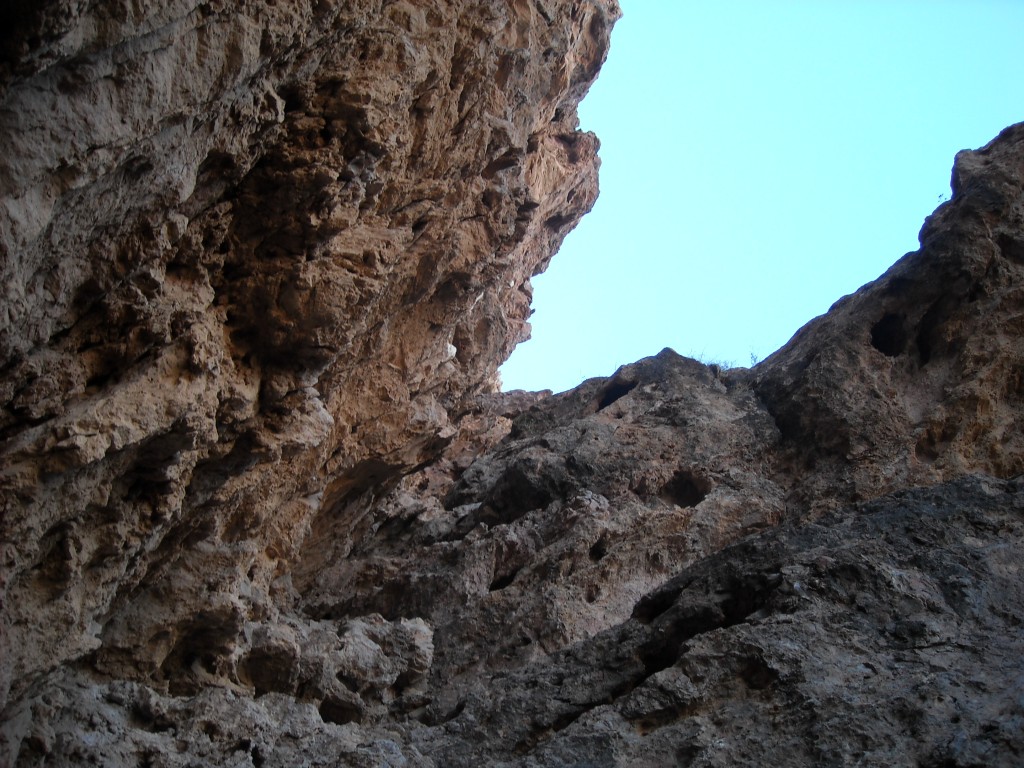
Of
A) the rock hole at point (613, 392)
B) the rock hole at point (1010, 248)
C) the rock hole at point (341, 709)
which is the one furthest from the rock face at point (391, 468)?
the rock hole at point (613, 392)

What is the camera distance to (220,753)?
25.9ft

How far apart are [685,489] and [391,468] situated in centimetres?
450

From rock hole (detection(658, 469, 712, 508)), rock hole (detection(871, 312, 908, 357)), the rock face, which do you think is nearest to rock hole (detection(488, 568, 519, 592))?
the rock face

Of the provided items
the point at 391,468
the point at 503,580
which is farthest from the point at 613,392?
the point at 391,468

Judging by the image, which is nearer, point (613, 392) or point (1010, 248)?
point (1010, 248)

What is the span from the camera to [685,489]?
14773 mm

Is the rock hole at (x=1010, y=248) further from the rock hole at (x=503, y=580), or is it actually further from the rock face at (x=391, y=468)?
the rock hole at (x=503, y=580)

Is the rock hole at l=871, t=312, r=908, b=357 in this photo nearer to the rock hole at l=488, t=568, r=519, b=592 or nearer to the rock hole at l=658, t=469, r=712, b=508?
the rock hole at l=658, t=469, r=712, b=508

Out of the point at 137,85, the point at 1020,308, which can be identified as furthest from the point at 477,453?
the point at 137,85

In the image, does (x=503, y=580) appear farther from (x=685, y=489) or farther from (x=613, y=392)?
(x=613, y=392)

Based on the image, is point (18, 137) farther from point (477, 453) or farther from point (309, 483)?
point (477, 453)

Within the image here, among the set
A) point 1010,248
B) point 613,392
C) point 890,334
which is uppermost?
point 613,392

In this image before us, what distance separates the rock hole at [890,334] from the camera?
587 inches

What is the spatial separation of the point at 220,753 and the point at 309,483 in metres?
4.14
